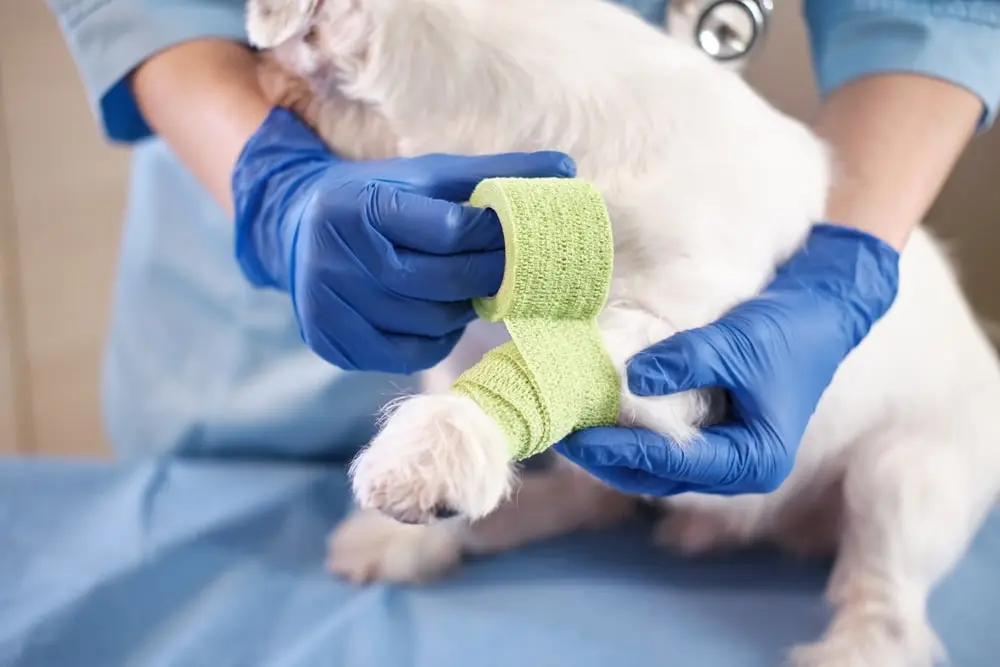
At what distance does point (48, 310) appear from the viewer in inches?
76.5

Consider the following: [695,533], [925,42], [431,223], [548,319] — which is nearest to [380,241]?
[431,223]

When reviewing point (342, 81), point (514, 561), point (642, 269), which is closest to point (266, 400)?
point (514, 561)

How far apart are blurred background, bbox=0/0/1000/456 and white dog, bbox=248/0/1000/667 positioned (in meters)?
0.84

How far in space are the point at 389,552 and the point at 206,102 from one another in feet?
1.85

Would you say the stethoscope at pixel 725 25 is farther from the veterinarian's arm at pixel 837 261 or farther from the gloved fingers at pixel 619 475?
the gloved fingers at pixel 619 475

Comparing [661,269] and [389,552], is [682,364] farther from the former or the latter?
[389,552]

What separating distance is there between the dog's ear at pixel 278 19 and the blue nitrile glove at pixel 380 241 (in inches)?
4.8

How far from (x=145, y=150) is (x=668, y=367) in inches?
41.2

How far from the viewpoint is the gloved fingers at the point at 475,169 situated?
720 mm

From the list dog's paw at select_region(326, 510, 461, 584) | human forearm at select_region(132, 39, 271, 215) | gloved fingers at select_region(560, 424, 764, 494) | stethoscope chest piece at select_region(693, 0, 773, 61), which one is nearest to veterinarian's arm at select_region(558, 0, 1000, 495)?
gloved fingers at select_region(560, 424, 764, 494)

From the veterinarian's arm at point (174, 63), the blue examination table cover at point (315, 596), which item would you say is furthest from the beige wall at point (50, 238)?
the blue examination table cover at point (315, 596)

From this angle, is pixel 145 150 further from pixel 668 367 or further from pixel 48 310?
pixel 668 367

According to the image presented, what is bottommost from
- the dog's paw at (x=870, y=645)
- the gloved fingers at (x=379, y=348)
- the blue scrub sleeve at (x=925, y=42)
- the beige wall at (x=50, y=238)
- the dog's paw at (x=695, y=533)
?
the beige wall at (x=50, y=238)

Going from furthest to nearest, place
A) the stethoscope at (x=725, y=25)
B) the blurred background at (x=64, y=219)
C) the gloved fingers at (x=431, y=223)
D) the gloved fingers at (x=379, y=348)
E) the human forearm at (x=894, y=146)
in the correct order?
the blurred background at (x=64, y=219) → the stethoscope at (x=725, y=25) → the human forearm at (x=894, y=146) → the gloved fingers at (x=379, y=348) → the gloved fingers at (x=431, y=223)
